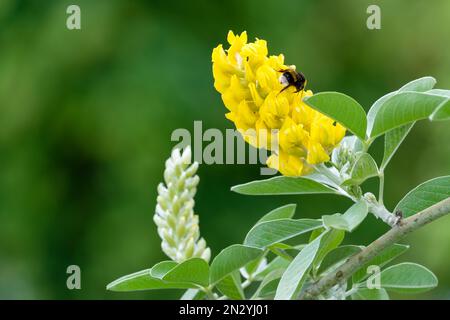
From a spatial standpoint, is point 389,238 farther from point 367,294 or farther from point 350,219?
point 367,294

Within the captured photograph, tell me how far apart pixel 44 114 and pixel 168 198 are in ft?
8.72

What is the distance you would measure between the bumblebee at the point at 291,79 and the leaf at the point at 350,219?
6.9 inches

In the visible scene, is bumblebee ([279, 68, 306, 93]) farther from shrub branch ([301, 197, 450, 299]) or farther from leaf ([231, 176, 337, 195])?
shrub branch ([301, 197, 450, 299])

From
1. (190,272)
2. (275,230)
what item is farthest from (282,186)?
(190,272)

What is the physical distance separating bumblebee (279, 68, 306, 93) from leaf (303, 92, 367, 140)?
7cm

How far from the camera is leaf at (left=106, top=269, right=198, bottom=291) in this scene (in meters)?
1.01

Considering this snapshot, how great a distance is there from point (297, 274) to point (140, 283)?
275 mm

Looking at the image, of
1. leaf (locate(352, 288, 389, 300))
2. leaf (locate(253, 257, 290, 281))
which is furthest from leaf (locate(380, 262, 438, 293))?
leaf (locate(253, 257, 290, 281))

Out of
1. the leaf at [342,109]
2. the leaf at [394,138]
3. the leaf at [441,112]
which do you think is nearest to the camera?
the leaf at [441,112]

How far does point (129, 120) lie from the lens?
3.46 m

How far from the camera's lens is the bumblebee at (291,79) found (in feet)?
3.07

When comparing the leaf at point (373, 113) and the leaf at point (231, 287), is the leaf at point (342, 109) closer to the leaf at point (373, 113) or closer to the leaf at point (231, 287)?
the leaf at point (373, 113)

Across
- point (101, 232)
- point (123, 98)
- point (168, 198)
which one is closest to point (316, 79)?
point (123, 98)

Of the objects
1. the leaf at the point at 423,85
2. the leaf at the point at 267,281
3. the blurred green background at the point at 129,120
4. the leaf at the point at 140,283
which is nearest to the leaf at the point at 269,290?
the leaf at the point at 267,281
